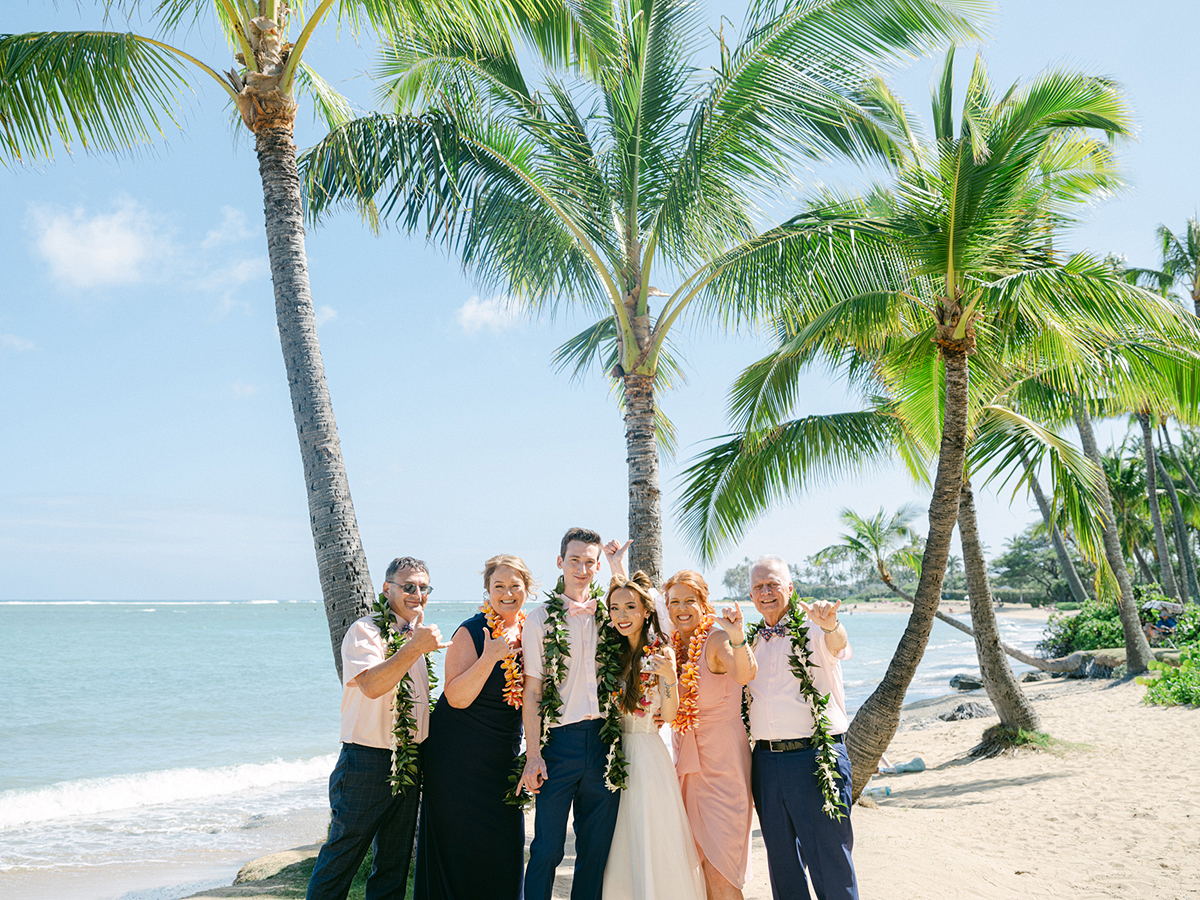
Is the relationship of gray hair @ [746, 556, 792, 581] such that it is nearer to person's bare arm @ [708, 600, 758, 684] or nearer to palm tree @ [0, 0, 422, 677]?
person's bare arm @ [708, 600, 758, 684]

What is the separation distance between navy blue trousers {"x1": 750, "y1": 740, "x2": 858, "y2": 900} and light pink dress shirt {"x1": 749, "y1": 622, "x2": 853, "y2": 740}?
→ 0.37 feet

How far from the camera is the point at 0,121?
6133 mm

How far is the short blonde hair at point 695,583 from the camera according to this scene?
4328 millimetres

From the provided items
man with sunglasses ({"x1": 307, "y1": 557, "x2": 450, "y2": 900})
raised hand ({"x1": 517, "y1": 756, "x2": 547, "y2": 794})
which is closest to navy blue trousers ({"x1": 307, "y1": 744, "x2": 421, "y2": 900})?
man with sunglasses ({"x1": 307, "y1": 557, "x2": 450, "y2": 900})

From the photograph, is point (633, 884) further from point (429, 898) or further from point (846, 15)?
point (846, 15)

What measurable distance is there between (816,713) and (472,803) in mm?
1843

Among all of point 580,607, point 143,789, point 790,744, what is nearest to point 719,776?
point 790,744

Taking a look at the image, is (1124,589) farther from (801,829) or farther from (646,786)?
(646,786)

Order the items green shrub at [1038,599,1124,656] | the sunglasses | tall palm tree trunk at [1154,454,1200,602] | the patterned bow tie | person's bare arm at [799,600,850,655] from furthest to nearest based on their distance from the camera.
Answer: tall palm tree trunk at [1154,454,1200,602] < green shrub at [1038,599,1124,656] < the patterned bow tie < the sunglasses < person's bare arm at [799,600,850,655]

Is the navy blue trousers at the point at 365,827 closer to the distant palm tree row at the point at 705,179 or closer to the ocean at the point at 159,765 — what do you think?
the distant palm tree row at the point at 705,179

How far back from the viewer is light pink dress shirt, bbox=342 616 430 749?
161 inches

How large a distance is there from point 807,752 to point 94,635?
67595mm

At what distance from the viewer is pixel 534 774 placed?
395 cm

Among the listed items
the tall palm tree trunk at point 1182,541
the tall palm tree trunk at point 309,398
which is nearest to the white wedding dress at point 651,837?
the tall palm tree trunk at point 309,398
